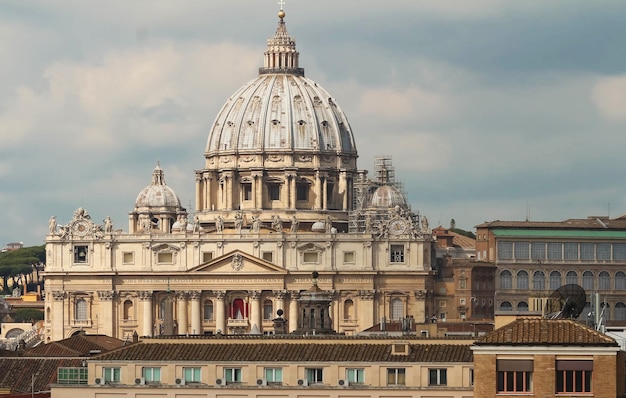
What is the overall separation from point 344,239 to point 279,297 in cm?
694

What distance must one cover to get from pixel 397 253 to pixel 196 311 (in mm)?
16179

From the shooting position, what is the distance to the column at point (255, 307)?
194 metres

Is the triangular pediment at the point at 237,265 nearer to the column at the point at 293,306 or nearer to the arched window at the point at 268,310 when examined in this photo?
the column at the point at 293,306

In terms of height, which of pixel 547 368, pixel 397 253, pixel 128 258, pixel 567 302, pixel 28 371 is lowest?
pixel 28 371

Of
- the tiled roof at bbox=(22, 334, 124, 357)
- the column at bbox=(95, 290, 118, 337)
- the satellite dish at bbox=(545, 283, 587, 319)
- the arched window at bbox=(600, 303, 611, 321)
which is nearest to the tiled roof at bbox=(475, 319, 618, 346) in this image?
the satellite dish at bbox=(545, 283, 587, 319)

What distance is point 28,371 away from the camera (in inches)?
3917

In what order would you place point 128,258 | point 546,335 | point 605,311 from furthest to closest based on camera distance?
point 128,258 < point 605,311 < point 546,335

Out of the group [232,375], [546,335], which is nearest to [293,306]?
[232,375]

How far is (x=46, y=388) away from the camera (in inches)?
3693

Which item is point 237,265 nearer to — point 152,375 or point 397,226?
point 397,226

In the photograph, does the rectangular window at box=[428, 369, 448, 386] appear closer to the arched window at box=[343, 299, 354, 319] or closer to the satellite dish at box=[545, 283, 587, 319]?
the satellite dish at box=[545, 283, 587, 319]

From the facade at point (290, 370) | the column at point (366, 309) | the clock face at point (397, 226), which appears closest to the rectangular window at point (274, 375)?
the facade at point (290, 370)

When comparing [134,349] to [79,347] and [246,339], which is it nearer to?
[246,339]

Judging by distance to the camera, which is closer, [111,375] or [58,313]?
[111,375]
